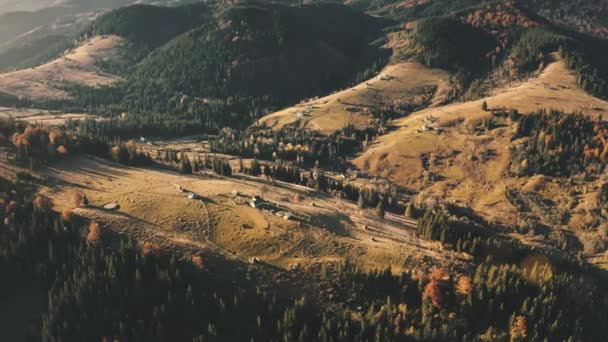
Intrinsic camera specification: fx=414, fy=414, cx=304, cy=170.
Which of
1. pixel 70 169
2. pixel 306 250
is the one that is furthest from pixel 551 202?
pixel 70 169

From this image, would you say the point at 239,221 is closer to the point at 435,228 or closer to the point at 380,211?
the point at 380,211

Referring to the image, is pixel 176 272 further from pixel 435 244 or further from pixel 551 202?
pixel 551 202

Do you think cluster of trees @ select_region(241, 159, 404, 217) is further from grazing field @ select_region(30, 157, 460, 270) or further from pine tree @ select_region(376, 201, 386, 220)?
grazing field @ select_region(30, 157, 460, 270)

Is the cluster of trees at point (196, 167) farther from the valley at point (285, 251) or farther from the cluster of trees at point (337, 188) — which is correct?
the cluster of trees at point (337, 188)

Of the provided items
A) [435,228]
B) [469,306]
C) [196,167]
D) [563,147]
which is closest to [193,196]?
[196,167]

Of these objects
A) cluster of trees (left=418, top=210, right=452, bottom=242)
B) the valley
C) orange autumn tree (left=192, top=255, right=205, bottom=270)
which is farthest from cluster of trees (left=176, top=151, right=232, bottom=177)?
cluster of trees (left=418, top=210, right=452, bottom=242)

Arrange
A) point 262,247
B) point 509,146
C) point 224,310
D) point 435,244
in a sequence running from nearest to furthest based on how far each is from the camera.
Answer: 1. point 224,310
2. point 262,247
3. point 435,244
4. point 509,146

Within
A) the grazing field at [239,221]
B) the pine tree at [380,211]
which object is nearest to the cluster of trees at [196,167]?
the grazing field at [239,221]
